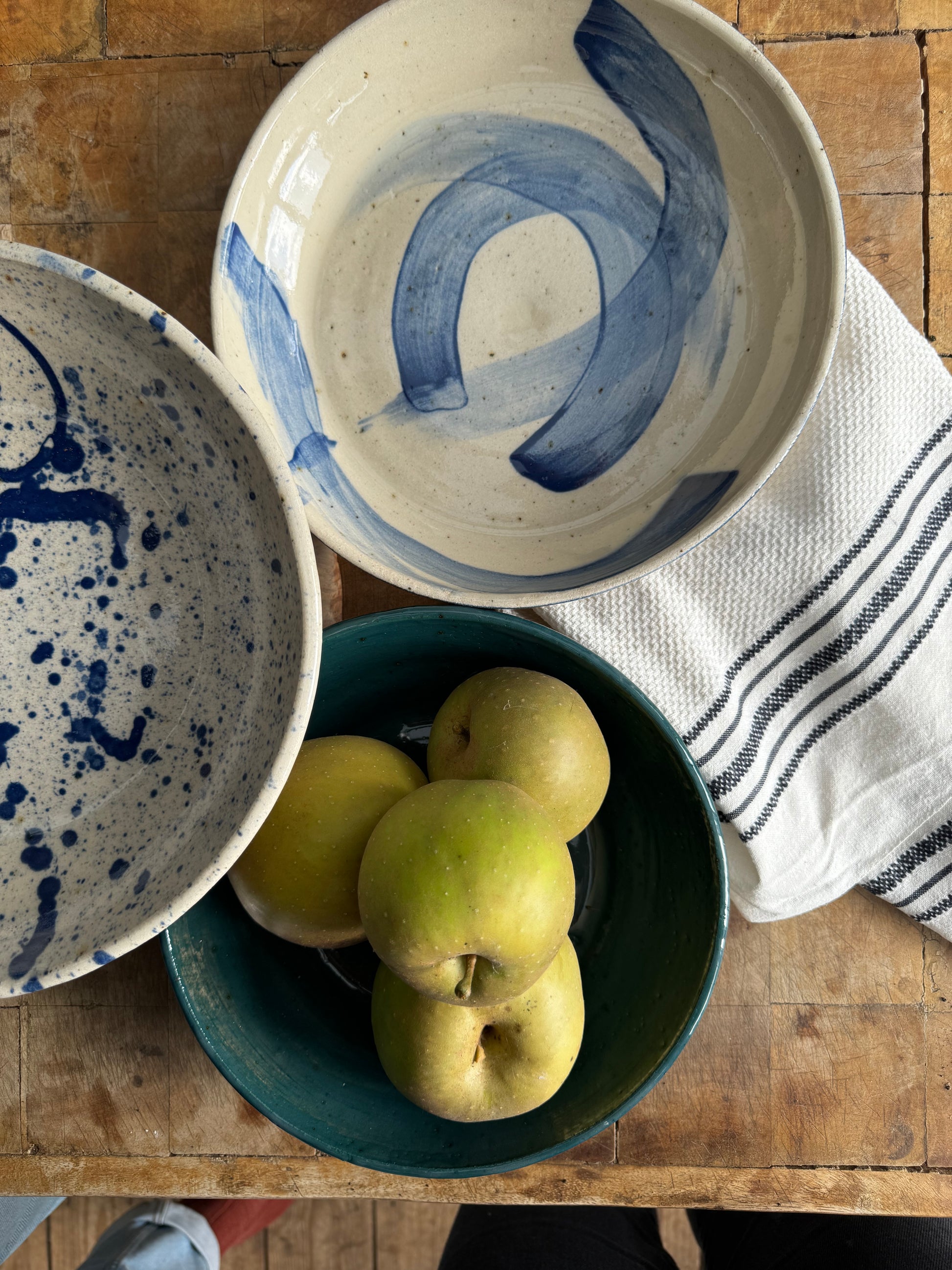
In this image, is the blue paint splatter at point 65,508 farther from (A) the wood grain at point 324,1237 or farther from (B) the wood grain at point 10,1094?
(A) the wood grain at point 324,1237

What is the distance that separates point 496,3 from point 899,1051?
23.8 inches

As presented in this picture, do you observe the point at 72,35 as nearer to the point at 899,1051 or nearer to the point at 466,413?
the point at 466,413

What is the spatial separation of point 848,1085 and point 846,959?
0.23ft

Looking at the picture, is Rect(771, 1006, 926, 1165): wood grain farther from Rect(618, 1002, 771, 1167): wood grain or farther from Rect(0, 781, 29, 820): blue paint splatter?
Rect(0, 781, 29, 820): blue paint splatter

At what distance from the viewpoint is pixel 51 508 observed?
1.38ft

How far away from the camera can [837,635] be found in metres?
0.52

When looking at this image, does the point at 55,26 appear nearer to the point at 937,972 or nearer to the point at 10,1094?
the point at 10,1094

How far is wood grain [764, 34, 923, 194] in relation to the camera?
50 centimetres

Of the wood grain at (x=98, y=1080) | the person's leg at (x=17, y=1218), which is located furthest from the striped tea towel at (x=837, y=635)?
the person's leg at (x=17, y=1218)

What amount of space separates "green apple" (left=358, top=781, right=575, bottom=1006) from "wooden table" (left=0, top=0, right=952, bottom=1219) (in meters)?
0.16

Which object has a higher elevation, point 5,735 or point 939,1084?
point 5,735

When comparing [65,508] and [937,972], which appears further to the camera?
[937,972]

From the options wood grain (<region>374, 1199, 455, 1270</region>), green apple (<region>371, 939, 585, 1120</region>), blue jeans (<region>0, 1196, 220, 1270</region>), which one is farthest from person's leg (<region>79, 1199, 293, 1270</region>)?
green apple (<region>371, 939, 585, 1120</region>)

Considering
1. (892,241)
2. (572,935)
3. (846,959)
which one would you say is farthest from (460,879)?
(892,241)
